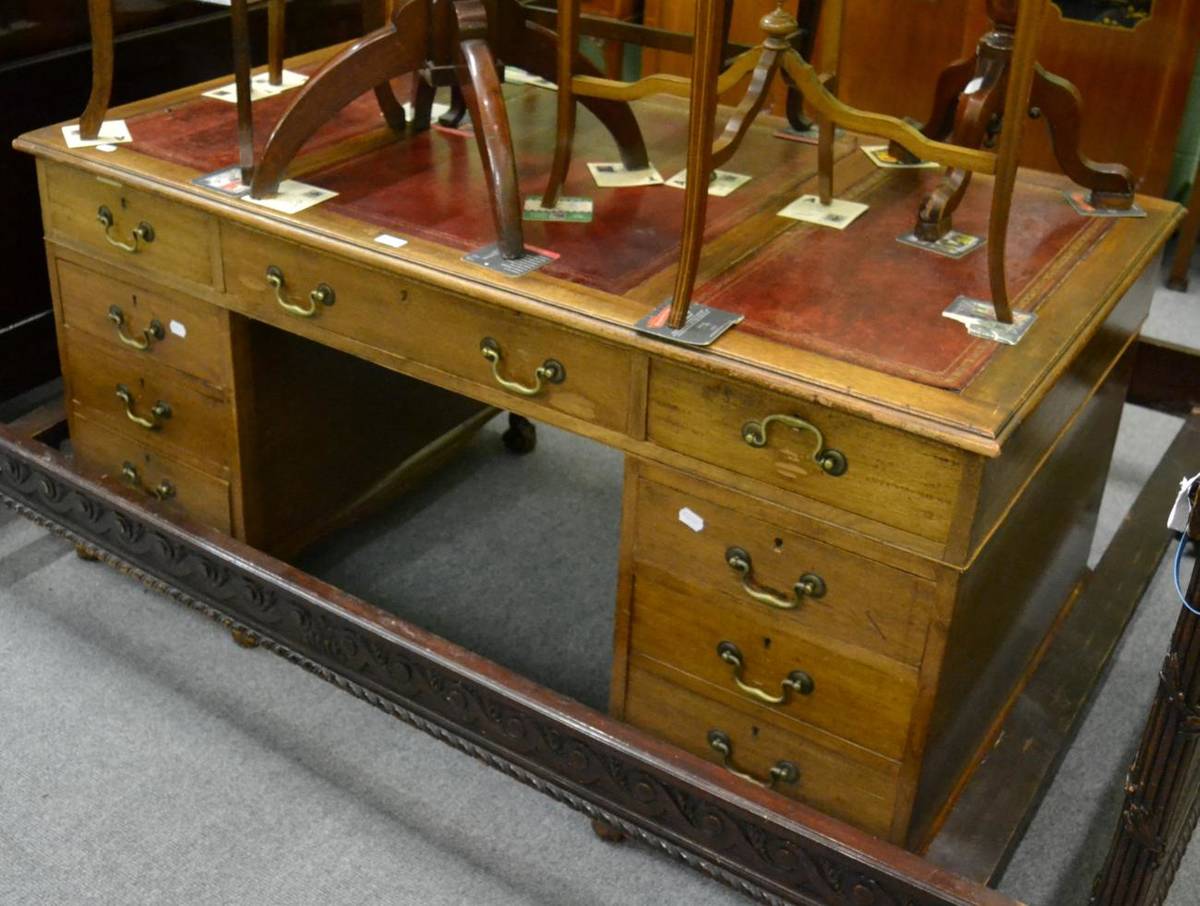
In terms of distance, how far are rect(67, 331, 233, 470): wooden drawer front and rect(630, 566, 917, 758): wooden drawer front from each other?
2.72ft

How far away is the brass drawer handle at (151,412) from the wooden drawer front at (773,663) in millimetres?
937

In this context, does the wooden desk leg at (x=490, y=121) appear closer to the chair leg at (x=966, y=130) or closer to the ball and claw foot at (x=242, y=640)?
the chair leg at (x=966, y=130)

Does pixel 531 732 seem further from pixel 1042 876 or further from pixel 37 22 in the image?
pixel 37 22

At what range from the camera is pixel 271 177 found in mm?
2053

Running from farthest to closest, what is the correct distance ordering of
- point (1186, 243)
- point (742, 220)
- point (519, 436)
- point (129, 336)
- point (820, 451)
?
point (1186, 243), point (519, 436), point (129, 336), point (742, 220), point (820, 451)

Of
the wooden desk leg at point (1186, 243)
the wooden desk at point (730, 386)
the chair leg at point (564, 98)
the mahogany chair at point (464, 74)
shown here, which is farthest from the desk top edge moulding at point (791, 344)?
the wooden desk leg at point (1186, 243)

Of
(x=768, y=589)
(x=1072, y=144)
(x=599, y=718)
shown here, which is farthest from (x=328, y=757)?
(x=1072, y=144)

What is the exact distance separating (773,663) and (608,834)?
1.49ft

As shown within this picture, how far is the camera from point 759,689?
1.83 meters

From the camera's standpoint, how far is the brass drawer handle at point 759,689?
1.78m

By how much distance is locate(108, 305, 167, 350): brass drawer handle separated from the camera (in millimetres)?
2256

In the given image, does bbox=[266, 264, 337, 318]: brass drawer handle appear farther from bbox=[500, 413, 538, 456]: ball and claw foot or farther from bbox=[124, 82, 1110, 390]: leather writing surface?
bbox=[500, 413, 538, 456]: ball and claw foot

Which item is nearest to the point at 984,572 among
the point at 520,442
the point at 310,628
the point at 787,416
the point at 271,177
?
the point at 787,416

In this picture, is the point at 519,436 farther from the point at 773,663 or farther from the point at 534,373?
the point at 773,663
